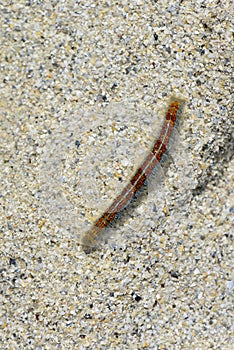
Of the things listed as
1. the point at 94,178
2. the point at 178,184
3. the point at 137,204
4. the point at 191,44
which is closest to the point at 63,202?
the point at 94,178

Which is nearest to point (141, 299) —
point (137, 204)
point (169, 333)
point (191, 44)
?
point (169, 333)

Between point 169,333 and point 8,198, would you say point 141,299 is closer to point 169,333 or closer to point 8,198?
point 169,333

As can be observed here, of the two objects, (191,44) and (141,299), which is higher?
(191,44)

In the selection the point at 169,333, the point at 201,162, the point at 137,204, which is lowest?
the point at 169,333

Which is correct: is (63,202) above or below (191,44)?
below

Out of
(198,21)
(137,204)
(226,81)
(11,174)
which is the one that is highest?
(198,21)

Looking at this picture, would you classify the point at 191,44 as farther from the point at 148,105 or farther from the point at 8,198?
the point at 8,198
